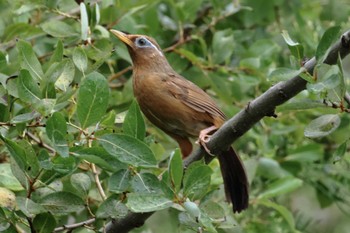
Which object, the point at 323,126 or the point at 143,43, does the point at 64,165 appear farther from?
the point at 143,43

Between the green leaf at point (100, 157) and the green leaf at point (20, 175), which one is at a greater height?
the green leaf at point (100, 157)

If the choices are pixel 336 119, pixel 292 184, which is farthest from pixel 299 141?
pixel 336 119

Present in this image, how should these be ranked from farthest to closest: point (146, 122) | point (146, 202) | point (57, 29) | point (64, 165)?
point (146, 122), point (57, 29), point (64, 165), point (146, 202)

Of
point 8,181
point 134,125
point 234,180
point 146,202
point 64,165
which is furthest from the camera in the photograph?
point 234,180

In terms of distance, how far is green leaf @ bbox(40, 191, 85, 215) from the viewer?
10.0 feet

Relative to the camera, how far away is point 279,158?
17.2 ft

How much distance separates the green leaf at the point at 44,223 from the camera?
3.00 meters

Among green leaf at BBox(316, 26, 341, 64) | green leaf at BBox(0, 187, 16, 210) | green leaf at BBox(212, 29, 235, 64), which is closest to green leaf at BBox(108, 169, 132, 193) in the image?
green leaf at BBox(0, 187, 16, 210)

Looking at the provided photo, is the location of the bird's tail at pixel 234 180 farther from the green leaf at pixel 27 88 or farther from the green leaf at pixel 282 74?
the green leaf at pixel 27 88

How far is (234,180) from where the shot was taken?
4336mm

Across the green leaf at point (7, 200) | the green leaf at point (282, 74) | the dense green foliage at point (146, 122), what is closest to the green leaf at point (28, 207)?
the dense green foliage at point (146, 122)

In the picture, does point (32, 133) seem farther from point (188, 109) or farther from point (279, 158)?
point (279, 158)

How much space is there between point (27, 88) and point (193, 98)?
170cm

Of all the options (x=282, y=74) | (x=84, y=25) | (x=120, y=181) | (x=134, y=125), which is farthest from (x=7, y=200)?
(x=282, y=74)
